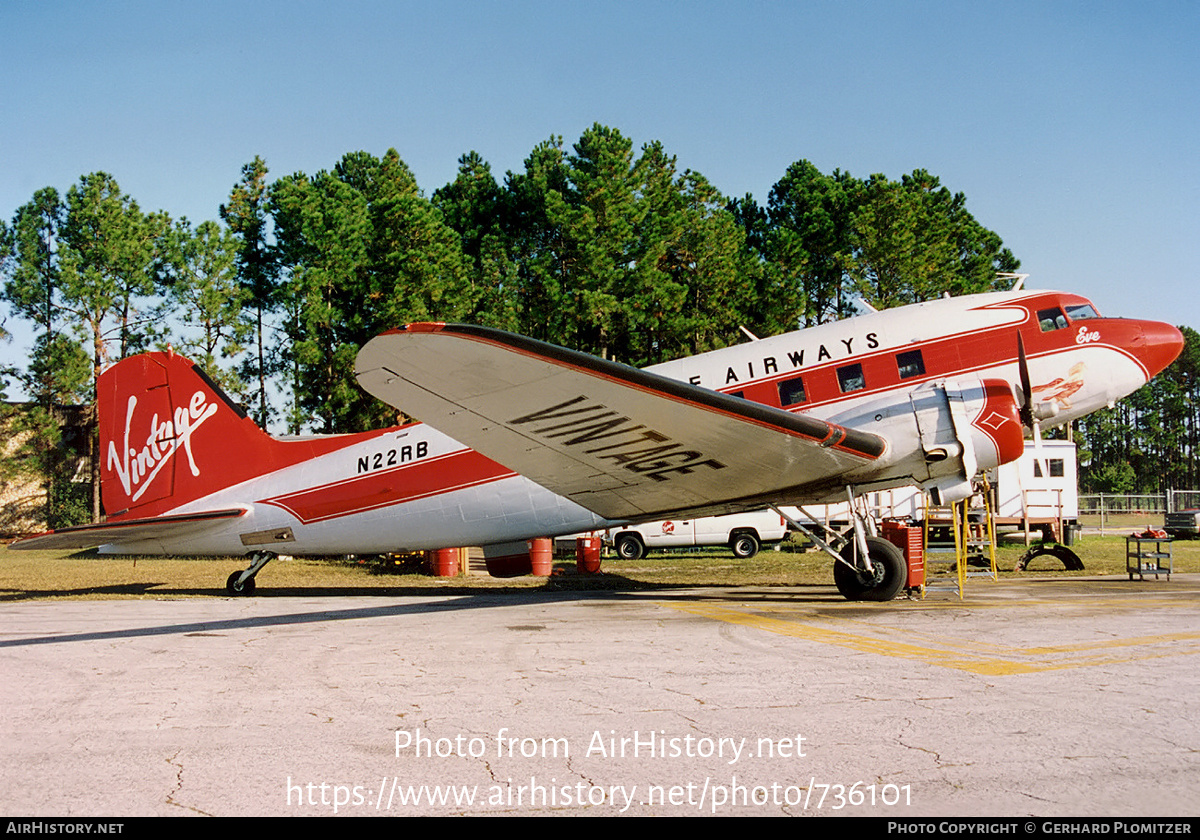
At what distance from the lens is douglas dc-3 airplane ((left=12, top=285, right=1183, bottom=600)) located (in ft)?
32.7

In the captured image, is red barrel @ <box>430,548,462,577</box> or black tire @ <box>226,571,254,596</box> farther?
red barrel @ <box>430,548,462,577</box>

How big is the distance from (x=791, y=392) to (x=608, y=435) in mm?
4527

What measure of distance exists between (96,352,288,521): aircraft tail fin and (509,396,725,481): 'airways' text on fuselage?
27.6ft

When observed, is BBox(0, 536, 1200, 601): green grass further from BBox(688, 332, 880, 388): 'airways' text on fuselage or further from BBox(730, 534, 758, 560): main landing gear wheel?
BBox(688, 332, 880, 388): 'airways' text on fuselage

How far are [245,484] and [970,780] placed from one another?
15.4m

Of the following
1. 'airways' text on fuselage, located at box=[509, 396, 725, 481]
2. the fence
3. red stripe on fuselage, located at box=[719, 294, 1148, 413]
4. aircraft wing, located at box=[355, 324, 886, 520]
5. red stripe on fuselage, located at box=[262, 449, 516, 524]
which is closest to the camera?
aircraft wing, located at box=[355, 324, 886, 520]

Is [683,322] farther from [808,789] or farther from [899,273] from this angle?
[808,789]

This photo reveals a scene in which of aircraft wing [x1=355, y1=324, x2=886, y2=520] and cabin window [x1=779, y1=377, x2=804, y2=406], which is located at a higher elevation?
cabin window [x1=779, y1=377, x2=804, y2=406]

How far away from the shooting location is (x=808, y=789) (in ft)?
14.3

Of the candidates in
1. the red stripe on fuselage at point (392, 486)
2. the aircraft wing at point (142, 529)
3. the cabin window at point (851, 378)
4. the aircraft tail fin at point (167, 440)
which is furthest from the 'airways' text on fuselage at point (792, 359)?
the aircraft wing at point (142, 529)

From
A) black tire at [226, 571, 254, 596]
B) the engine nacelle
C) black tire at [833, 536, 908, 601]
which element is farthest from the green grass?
the engine nacelle

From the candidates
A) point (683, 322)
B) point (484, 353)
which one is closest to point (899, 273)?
point (683, 322)

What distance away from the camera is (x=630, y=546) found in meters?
31.0

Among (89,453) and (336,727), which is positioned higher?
(89,453)
